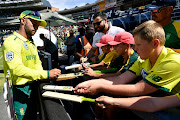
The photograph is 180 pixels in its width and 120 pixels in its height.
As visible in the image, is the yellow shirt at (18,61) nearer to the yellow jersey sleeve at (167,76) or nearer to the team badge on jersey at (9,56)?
the team badge on jersey at (9,56)

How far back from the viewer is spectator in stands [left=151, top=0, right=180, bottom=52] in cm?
236

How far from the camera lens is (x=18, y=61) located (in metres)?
1.75

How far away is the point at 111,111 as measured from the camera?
58.2 inches

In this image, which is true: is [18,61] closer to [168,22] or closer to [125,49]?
[125,49]

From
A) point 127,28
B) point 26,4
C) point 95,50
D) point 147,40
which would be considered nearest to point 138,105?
point 147,40

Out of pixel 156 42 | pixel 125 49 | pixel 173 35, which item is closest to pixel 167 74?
pixel 156 42

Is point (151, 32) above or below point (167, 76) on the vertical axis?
above

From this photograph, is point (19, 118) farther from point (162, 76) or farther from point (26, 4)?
point (26, 4)

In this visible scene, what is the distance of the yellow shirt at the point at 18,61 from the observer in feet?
5.66

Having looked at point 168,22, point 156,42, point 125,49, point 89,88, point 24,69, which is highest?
point 168,22

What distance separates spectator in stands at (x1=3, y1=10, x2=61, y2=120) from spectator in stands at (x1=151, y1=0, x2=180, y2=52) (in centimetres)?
192

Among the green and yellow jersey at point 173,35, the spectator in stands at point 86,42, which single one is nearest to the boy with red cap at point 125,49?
the green and yellow jersey at point 173,35

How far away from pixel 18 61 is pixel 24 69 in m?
0.13

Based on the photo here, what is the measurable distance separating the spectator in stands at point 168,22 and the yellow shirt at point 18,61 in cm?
208
